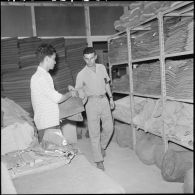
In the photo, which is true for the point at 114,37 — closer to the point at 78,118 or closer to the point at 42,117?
the point at 78,118

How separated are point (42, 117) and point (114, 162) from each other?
1.64 m

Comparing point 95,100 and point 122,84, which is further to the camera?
point 122,84

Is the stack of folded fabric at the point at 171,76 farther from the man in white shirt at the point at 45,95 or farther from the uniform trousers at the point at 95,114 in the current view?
the man in white shirt at the point at 45,95

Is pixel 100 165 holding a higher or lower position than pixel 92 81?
lower

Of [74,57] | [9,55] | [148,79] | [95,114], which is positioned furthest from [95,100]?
[9,55]

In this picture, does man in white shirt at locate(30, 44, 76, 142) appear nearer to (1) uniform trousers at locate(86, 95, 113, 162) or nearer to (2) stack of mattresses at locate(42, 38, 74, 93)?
(1) uniform trousers at locate(86, 95, 113, 162)

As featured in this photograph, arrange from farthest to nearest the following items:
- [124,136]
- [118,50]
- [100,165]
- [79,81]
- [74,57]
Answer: [74,57]
[118,50]
[124,136]
[79,81]
[100,165]

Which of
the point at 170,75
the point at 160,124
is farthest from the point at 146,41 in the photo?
the point at 160,124

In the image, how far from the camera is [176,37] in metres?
3.04

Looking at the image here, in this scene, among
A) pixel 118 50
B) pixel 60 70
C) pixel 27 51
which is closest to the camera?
pixel 118 50

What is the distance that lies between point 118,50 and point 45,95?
229 centimetres

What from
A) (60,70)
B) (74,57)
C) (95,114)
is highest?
(74,57)

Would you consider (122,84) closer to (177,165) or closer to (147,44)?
(147,44)

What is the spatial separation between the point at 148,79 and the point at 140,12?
2.98 feet
